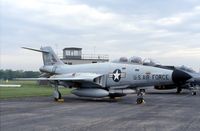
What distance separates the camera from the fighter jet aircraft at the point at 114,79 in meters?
18.1

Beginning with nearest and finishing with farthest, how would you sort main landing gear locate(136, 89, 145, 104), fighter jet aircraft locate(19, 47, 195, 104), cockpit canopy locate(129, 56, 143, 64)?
main landing gear locate(136, 89, 145, 104) < fighter jet aircraft locate(19, 47, 195, 104) < cockpit canopy locate(129, 56, 143, 64)

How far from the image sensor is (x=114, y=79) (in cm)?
1917

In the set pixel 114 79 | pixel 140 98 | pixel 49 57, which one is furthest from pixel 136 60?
pixel 49 57

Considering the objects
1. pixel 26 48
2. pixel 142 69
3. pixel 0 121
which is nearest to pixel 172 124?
pixel 0 121

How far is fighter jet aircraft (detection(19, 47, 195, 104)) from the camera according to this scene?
18.1 meters

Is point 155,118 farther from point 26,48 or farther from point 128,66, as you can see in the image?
point 26,48

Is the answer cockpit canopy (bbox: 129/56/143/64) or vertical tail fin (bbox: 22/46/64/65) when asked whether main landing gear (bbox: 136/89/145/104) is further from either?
vertical tail fin (bbox: 22/46/64/65)

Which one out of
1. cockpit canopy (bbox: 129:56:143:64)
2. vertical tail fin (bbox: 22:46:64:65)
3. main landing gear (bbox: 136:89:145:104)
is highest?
vertical tail fin (bbox: 22:46:64:65)

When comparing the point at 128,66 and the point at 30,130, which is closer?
the point at 30,130

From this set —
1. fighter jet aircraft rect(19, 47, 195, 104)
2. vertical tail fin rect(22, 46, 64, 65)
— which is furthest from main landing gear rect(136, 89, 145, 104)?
vertical tail fin rect(22, 46, 64, 65)

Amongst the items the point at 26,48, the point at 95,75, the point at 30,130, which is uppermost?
the point at 26,48

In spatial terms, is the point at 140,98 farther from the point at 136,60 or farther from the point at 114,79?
the point at 136,60

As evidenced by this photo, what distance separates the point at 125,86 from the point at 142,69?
50.1 inches

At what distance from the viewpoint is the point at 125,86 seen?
62.4 ft
